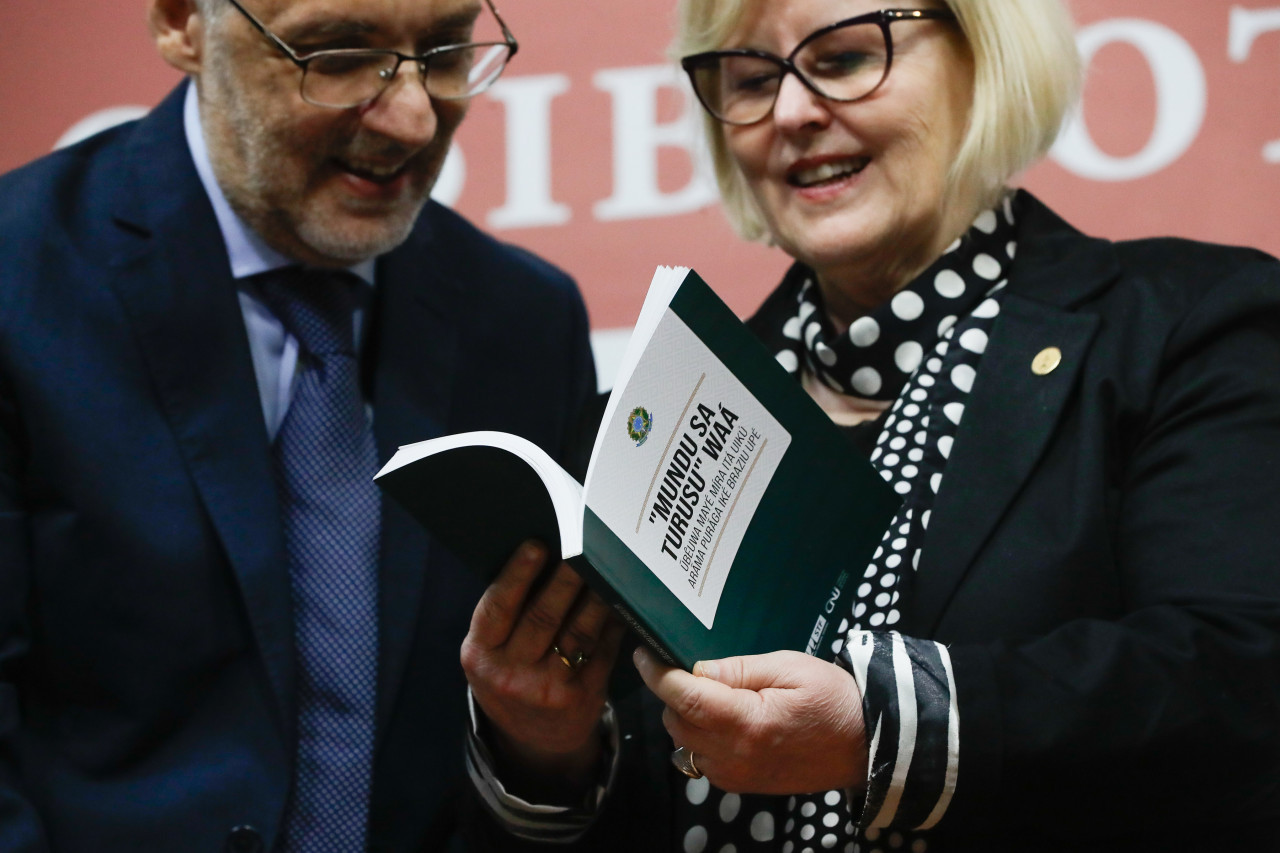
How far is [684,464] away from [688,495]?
1.1 inches

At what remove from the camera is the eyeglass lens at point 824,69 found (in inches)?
66.7

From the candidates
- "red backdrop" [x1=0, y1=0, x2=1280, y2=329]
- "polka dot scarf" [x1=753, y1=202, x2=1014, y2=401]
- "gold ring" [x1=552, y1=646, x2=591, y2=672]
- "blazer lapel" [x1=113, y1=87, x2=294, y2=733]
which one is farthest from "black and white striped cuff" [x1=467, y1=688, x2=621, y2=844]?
"red backdrop" [x1=0, y1=0, x2=1280, y2=329]

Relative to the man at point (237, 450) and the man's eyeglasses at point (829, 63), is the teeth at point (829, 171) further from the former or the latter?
the man at point (237, 450)

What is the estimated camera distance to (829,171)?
5.75 feet

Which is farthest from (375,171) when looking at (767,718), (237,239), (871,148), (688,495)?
(767,718)

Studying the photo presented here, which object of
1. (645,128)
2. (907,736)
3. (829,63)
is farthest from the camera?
(645,128)

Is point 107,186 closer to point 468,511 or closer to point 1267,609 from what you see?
point 468,511

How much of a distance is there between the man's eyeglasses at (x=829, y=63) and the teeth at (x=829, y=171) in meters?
0.08

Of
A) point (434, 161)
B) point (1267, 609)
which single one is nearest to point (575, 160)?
point (434, 161)

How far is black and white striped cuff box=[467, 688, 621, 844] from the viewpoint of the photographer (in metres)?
1.61

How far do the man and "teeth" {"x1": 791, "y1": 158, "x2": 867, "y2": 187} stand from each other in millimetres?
507

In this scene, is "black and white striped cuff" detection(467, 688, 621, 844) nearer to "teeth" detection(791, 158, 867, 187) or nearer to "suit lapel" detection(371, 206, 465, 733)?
"suit lapel" detection(371, 206, 465, 733)

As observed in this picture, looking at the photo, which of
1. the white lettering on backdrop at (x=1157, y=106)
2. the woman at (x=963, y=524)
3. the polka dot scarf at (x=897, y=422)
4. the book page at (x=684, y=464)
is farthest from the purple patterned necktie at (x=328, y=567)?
the white lettering on backdrop at (x=1157, y=106)

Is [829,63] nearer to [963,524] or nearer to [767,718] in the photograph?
[963,524]
